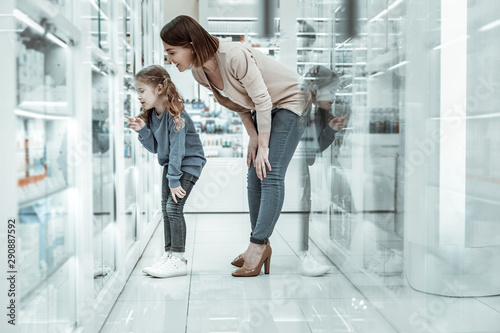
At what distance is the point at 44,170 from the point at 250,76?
0.89 m

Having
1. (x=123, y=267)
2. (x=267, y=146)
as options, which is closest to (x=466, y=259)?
(x=267, y=146)

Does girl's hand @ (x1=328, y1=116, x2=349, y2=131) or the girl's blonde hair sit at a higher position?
the girl's blonde hair

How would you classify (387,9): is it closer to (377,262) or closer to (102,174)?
(377,262)

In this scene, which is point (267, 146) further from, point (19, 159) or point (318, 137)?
point (19, 159)

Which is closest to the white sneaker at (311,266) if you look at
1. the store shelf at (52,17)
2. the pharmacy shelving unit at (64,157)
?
the pharmacy shelving unit at (64,157)

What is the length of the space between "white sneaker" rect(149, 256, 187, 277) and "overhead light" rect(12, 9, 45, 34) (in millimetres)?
1214

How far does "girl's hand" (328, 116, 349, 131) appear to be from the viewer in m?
1.28

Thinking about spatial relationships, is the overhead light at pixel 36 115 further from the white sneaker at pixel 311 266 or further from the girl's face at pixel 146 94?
the white sneaker at pixel 311 266

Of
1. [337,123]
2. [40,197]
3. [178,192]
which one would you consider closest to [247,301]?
[178,192]

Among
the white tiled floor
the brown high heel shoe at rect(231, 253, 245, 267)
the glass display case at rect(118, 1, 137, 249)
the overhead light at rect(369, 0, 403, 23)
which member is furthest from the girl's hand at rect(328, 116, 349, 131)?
the glass display case at rect(118, 1, 137, 249)

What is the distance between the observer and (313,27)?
1.64 meters

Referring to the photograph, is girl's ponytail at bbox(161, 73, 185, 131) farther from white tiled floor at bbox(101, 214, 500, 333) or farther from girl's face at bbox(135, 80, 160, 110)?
white tiled floor at bbox(101, 214, 500, 333)

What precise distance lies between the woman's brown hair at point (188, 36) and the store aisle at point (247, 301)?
83 centimetres

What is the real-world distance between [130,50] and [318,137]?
1332 millimetres
